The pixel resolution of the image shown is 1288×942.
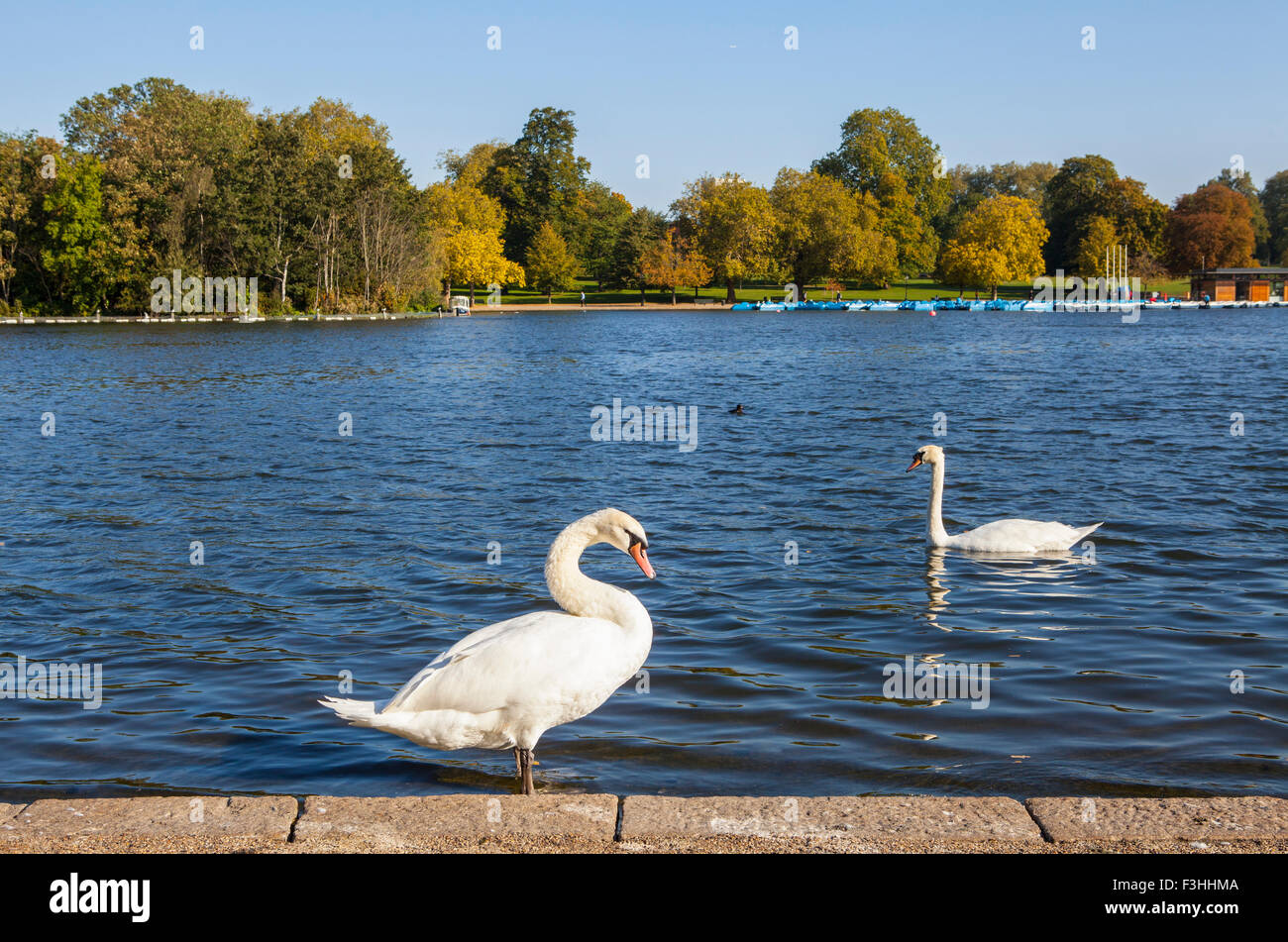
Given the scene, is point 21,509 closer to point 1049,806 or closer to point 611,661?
point 611,661

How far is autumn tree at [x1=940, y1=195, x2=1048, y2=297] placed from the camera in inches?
4631

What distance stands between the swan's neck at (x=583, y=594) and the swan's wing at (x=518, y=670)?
10cm

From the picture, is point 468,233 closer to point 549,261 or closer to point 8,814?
point 549,261

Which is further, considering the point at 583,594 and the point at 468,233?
the point at 468,233

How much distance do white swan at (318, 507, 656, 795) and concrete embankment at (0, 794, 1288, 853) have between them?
787 mm

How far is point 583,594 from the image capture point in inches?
232

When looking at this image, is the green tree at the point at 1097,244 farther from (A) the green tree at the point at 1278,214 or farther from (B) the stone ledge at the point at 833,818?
(B) the stone ledge at the point at 833,818

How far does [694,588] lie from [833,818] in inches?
270

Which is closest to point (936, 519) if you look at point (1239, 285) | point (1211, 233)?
point (1239, 285)

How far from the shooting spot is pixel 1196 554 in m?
12.5

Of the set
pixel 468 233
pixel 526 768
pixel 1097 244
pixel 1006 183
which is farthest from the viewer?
pixel 1006 183

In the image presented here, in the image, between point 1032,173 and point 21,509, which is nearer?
point 21,509
